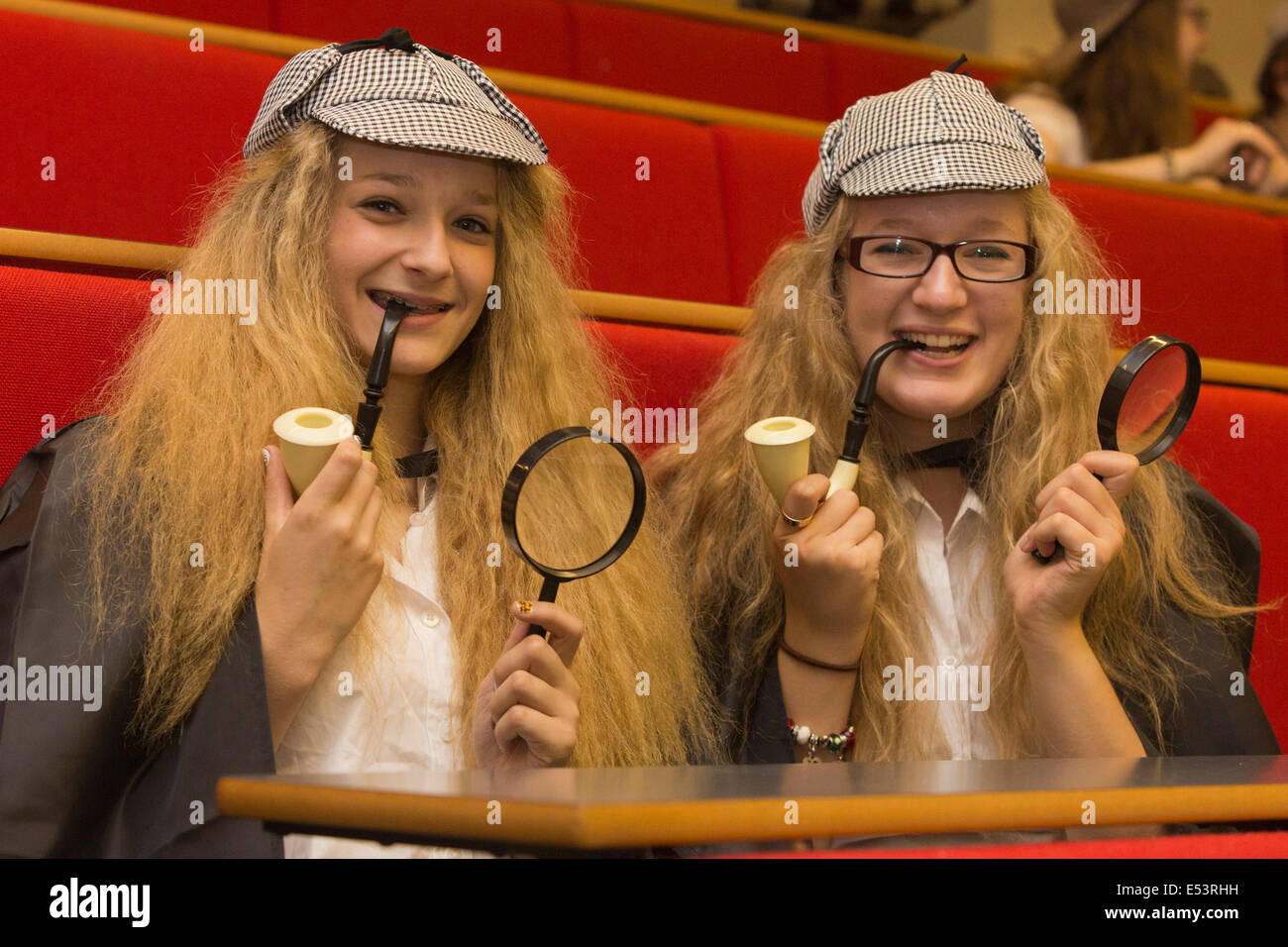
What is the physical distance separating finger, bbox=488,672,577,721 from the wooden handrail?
0.56m

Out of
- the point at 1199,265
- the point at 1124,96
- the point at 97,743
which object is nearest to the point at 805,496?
the point at 97,743

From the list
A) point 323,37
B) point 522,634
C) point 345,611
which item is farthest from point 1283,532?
point 323,37

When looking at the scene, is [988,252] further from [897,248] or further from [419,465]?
[419,465]

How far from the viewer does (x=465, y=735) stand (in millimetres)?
1082

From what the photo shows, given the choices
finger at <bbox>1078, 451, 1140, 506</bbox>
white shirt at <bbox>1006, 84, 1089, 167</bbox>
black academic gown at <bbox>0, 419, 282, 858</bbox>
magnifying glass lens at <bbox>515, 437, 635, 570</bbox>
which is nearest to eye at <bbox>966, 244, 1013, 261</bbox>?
finger at <bbox>1078, 451, 1140, 506</bbox>

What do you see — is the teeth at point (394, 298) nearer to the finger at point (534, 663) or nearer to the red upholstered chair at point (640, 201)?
the finger at point (534, 663)

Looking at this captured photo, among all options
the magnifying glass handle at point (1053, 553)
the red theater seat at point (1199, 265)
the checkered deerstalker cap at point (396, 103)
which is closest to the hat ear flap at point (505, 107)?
the checkered deerstalker cap at point (396, 103)

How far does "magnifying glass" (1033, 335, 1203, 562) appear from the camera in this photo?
42.0 inches

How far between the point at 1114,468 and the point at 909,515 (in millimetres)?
223

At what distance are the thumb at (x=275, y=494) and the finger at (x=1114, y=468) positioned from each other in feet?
2.09

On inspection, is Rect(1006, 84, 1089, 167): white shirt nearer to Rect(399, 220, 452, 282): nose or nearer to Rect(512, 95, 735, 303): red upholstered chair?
Rect(512, 95, 735, 303): red upholstered chair

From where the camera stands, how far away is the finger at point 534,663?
0.98 metres
